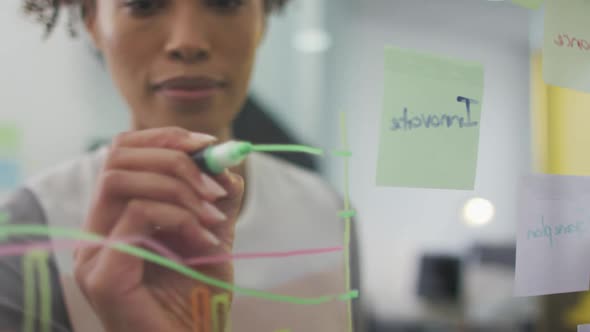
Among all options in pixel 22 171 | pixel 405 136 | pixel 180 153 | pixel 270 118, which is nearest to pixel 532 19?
pixel 405 136

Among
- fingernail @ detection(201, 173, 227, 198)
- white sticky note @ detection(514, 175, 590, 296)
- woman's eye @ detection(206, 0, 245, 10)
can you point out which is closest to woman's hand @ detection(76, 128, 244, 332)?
fingernail @ detection(201, 173, 227, 198)

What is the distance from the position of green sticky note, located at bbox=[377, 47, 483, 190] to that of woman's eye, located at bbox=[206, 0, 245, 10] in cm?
15

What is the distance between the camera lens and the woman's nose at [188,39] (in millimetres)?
401

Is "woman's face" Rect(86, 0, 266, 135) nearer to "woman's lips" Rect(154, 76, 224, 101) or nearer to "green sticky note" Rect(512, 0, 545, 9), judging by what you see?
"woman's lips" Rect(154, 76, 224, 101)

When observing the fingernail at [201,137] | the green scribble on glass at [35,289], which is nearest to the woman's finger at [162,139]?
the fingernail at [201,137]

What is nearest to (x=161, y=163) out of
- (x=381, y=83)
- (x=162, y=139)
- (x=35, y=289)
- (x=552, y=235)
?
(x=162, y=139)

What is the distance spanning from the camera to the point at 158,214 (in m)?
0.37

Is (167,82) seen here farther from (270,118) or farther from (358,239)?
(358,239)

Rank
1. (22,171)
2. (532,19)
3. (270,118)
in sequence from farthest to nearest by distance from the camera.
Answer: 1. (532,19)
2. (270,118)
3. (22,171)

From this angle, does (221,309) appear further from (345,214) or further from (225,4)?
(225,4)

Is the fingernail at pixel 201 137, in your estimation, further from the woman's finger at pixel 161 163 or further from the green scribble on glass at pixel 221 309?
the green scribble on glass at pixel 221 309

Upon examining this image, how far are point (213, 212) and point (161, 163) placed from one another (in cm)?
6

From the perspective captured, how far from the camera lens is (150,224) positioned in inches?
14.4

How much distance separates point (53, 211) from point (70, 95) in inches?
3.6
